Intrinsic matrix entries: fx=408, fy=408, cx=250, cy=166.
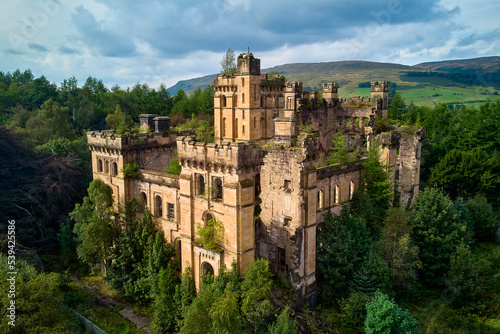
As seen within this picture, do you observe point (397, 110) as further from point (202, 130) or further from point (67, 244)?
point (67, 244)

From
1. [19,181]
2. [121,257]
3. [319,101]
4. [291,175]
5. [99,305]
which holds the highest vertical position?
[319,101]

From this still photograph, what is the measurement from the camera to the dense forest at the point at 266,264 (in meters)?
23.3

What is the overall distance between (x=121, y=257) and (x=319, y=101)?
1007 inches

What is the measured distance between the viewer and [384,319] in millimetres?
23516

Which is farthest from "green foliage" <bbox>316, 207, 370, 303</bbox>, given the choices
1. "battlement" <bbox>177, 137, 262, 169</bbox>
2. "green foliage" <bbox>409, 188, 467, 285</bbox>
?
"battlement" <bbox>177, 137, 262, 169</bbox>

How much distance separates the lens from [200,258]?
1081 inches

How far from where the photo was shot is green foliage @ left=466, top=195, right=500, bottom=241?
4159 centimetres

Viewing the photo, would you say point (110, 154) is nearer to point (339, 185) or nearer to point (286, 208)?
point (286, 208)

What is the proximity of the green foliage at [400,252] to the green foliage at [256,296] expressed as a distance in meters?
10.3

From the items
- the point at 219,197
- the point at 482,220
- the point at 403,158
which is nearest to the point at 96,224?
the point at 219,197

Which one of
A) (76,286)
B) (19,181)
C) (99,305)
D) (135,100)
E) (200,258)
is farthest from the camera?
(135,100)

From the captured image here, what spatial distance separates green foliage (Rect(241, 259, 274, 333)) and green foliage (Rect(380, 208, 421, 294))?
33.9 feet

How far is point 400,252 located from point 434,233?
5015mm

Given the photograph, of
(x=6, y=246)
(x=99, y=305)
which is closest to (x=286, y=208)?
(x=99, y=305)
